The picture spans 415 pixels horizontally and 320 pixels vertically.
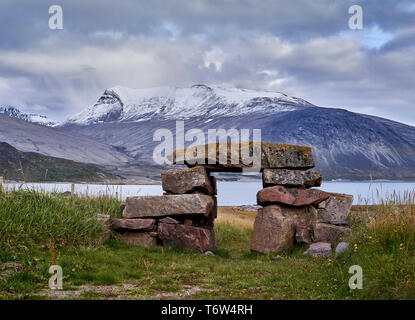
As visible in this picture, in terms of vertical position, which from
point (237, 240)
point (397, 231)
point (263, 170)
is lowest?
point (237, 240)

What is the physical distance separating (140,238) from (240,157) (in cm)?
443

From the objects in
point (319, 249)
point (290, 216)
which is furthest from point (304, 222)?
point (319, 249)

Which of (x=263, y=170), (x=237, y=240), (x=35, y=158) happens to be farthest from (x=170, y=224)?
(x=35, y=158)

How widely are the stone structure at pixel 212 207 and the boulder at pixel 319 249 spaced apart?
0.67 metres

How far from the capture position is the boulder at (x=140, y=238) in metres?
15.6

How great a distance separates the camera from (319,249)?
14203mm

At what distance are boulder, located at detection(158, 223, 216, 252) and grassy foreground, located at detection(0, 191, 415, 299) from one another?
0.49 m

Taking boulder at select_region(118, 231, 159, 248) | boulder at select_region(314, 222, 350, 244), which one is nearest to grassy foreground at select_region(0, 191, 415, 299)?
boulder at select_region(118, 231, 159, 248)

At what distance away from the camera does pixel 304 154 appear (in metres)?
16.6

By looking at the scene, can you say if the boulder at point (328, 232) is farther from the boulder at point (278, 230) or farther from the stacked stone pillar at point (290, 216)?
the boulder at point (278, 230)

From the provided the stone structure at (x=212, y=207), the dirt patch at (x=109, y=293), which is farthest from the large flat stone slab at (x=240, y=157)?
the dirt patch at (x=109, y=293)

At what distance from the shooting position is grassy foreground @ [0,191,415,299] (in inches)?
346
